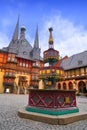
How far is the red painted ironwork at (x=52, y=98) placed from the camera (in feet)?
21.2

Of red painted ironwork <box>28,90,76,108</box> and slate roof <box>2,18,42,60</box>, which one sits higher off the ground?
slate roof <box>2,18,42,60</box>

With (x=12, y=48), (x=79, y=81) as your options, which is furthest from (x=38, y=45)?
(x=79, y=81)

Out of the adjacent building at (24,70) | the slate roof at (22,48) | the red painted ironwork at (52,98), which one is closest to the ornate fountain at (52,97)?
the red painted ironwork at (52,98)

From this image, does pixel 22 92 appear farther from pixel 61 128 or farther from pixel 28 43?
pixel 61 128

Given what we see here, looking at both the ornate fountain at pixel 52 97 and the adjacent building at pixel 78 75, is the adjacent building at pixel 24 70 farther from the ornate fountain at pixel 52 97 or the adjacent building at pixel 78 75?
the ornate fountain at pixel 52 97

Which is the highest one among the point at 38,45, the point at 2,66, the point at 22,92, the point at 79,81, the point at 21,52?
the point at 38,45

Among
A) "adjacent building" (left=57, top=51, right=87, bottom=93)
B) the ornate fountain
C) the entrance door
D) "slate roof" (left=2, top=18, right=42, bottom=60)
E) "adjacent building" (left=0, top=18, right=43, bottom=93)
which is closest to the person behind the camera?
the ornate fountain

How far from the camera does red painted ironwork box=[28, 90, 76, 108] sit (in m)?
6.45

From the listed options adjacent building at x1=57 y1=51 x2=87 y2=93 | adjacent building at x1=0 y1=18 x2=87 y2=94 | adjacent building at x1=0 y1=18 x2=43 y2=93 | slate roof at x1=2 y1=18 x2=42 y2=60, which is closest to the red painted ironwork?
adjacent building at x1=0 y1=18 x2=87 y2=94

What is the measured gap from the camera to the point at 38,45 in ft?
136

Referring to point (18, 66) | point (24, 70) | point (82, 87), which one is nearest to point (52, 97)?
point (82, 87)

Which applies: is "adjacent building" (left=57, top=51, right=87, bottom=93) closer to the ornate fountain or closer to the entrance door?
the entrance door

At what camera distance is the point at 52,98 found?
6.47 meters

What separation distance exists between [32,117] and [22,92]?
27.3m
